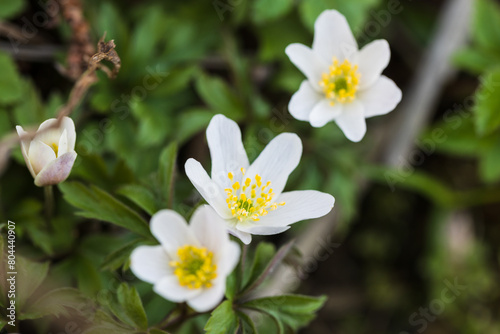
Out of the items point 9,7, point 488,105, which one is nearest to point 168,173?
point 9,7

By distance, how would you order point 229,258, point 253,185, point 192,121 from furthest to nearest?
point 192,121 < point 253,185 < point 229,258

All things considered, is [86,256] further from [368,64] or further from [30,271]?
[368,64]

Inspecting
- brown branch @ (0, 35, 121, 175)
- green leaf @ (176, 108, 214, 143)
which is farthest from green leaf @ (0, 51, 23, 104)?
green leaf @ (176, 108, 214, 143)

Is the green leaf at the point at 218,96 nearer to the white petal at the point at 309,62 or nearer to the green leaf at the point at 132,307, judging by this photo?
the white petal at the point at 309,62

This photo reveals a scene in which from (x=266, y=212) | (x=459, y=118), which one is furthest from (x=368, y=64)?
(x=459, y=118)

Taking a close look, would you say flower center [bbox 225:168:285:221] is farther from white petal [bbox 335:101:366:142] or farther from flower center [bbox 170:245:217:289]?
white petal [bbox 335:101:366:142]

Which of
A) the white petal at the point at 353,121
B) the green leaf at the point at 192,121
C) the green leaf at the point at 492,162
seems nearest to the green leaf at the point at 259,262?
the white petal at the point at 353,121

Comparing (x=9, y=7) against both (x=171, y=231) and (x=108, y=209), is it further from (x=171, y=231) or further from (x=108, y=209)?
A: (x=171, y=231)
